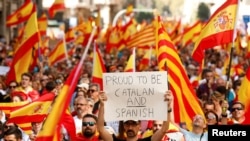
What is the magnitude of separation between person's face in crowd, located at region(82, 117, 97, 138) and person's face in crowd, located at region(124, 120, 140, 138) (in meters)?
1.52

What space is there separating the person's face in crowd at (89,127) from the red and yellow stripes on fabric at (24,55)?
6.42 meters

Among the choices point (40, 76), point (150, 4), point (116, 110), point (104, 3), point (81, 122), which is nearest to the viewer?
point (116, 110)

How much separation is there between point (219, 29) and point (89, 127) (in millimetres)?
3034

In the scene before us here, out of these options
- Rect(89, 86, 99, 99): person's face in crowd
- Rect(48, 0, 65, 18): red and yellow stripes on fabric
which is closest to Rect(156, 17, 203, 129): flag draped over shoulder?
Rect(89, 86, 99, 99): person's face in crowd

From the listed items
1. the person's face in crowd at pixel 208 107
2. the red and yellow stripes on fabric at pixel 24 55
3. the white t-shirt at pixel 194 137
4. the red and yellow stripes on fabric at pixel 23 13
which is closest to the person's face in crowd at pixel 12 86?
the red and yellow stripes on fabric at pixel 24 55

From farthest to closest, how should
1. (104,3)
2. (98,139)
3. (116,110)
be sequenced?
1. (104,3)
2. (98,139)
3. (116,110)

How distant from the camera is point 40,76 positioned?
1838 centimetres

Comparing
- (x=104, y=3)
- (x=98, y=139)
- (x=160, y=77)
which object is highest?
(x=104, y=3)

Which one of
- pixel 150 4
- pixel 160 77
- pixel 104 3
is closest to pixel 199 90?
pixel 160 77

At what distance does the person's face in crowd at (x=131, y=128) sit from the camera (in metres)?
9.11

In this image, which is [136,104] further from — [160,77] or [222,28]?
[222,28]

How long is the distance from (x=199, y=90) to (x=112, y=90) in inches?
302

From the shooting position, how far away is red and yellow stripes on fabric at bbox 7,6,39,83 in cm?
1734

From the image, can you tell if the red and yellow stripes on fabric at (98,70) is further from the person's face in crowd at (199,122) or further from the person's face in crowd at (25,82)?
the person's face in crowd at (199,122)
